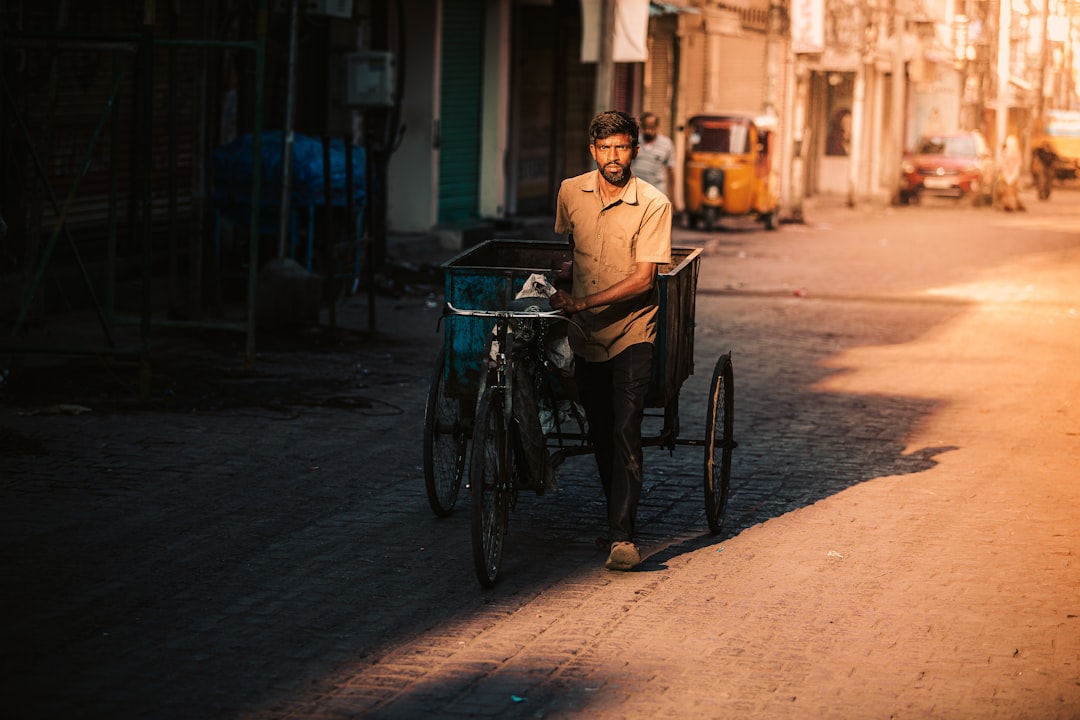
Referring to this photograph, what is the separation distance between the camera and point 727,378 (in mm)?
7699

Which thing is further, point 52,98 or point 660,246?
point 52,98

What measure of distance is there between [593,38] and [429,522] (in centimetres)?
1070

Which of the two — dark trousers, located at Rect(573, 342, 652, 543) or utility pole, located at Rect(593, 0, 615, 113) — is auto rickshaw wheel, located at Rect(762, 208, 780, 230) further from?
dark trousers, located at Rect(573, 342, 652, 543)

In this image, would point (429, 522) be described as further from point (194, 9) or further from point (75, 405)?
point (194, 9)

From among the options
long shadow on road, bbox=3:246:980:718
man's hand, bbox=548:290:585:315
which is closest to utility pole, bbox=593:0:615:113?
long shadow on road, bbox=3:246:980:718

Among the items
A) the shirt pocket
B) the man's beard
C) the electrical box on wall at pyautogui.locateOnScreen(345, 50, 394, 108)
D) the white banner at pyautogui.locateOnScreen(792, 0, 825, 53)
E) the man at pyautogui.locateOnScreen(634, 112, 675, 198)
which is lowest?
the shirt pocket

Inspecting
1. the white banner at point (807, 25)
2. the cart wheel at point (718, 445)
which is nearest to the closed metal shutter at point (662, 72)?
the white banner at point (807, 25)

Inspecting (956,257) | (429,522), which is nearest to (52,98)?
(429,522)

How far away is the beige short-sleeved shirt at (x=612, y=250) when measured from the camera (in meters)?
6.51

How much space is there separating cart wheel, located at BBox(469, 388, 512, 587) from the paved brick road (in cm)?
16

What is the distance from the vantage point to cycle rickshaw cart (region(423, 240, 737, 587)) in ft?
20.5

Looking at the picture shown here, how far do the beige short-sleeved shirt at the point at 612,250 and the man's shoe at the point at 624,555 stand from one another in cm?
76

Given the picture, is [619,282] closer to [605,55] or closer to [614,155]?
[614,155]

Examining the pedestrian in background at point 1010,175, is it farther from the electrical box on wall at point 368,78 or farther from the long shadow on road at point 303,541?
the long shadow on road at point 303,541
